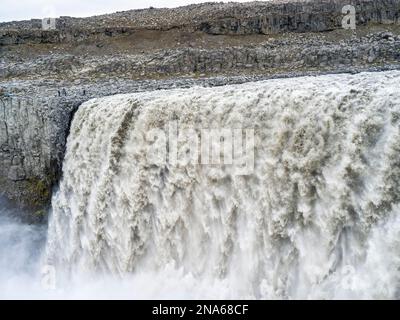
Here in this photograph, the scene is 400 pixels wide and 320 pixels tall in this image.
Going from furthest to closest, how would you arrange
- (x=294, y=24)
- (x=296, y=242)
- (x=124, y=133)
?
(x=294, y=24) < (x=124, y=133) < (x=296, y=242)

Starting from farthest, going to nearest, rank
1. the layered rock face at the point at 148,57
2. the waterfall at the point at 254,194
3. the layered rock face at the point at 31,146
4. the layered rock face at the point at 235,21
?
the layered rock face at the point at 235,21
the layered rock face at the point at 148,57
the layered rock face at the point at 31,146
the waterfall at the point at 254,194

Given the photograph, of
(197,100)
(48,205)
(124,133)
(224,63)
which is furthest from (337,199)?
(224,63)

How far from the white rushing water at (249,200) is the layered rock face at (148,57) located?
12.7 ft

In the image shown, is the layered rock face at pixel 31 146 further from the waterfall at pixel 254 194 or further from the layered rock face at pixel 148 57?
the waterfall at pixel 254 194

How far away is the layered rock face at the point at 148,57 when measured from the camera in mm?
18094

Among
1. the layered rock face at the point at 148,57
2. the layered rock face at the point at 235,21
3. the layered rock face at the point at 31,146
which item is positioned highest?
the layered rock face at the point at 235,21

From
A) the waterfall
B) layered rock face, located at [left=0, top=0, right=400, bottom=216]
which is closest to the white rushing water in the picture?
the waterfall

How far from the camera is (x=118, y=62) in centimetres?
2458

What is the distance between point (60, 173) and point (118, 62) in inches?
384

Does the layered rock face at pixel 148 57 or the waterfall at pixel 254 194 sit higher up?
the layered rock face at pixel 148 57

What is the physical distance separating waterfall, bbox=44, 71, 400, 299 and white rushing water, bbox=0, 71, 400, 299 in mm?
25

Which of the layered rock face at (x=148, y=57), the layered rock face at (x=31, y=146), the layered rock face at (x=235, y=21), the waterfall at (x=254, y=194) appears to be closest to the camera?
the waterfall at (x=254, y=194)

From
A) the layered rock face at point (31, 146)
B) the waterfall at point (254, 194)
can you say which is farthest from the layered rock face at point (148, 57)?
the waterfall at point (254, 194)
